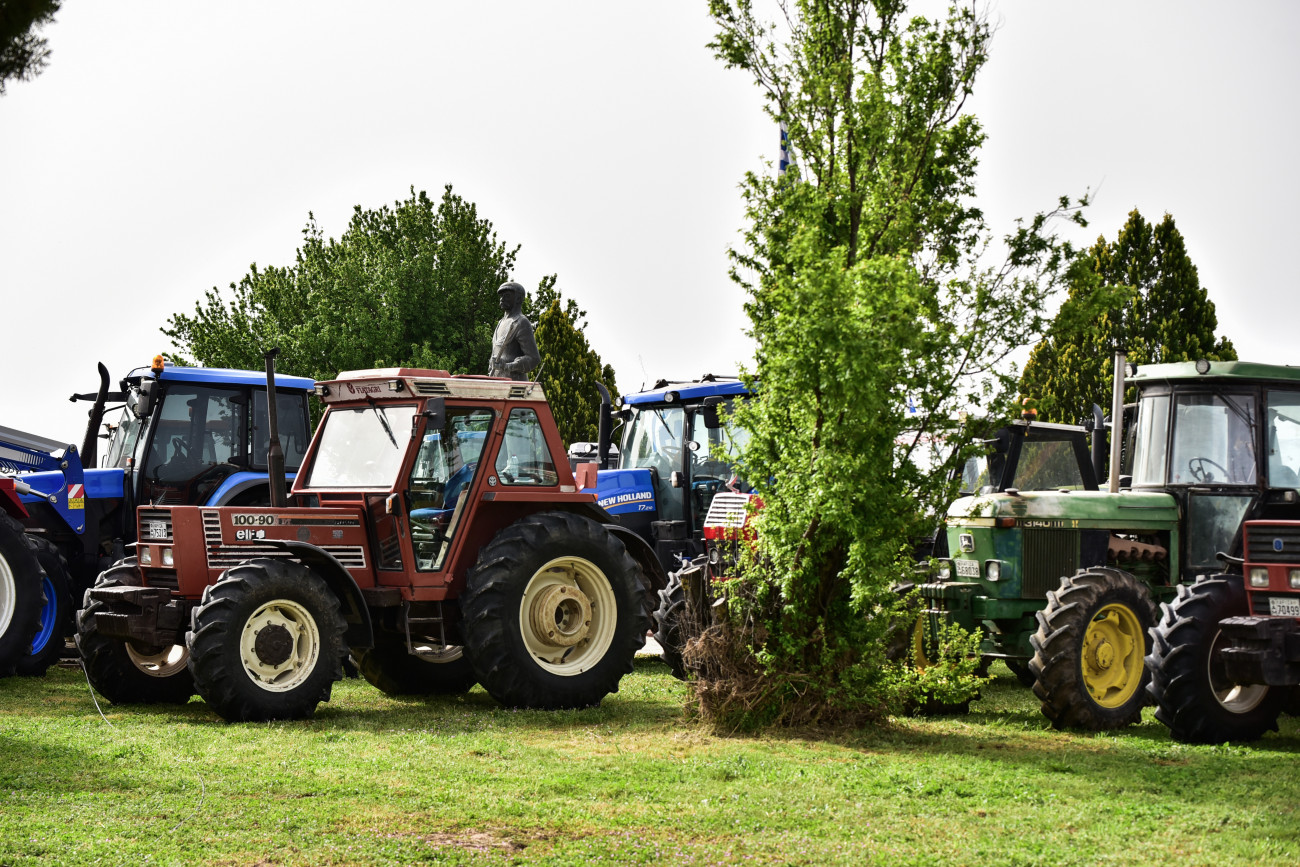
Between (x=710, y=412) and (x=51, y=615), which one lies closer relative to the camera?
(x=51, y=615)

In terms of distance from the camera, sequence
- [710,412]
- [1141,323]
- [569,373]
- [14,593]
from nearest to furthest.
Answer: [14,593] → [710,412] → [1141,323] → [569,373]

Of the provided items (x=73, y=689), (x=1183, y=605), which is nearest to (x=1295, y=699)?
(x=1183, y=605)

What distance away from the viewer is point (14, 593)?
10.5 metres

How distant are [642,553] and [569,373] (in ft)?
83.8

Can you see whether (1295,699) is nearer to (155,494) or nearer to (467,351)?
(155,494)

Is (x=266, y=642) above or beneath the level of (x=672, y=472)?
beneath

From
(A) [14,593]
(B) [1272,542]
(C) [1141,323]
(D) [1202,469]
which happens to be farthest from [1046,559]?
(C) [1141,323]

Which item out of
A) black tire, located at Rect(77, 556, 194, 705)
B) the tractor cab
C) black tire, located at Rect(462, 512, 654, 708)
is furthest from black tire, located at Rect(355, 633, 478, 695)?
the tractor cab

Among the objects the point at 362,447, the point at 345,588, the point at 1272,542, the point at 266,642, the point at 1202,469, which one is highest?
the point at 1202,469

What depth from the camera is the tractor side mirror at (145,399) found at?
1284cm

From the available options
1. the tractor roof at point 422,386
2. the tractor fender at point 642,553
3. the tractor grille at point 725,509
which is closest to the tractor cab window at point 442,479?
the tractor roof at point 422,386

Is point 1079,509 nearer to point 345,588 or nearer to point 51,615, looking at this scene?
point 345,588

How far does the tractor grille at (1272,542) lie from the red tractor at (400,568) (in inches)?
160

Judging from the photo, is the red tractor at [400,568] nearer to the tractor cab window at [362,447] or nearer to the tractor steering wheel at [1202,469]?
the tractor cab window at [362,447]
